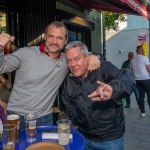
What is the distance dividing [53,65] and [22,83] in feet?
1.20

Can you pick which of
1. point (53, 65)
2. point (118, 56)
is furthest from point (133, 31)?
point (53, 65)

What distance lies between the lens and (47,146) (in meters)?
2.13

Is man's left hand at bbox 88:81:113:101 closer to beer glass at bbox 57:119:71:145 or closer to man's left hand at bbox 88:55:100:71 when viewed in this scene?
beer glass at bbox 57:119:71:145

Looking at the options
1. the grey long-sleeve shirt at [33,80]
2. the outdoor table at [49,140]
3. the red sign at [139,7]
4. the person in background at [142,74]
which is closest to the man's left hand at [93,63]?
the grey long-sleeve shirt at [33,80]

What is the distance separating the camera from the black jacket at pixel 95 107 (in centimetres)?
262

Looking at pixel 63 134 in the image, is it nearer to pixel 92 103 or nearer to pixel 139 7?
pixel 92 103

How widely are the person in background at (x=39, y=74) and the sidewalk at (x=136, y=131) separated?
2646 millimetres

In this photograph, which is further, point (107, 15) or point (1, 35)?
point (107, 15)

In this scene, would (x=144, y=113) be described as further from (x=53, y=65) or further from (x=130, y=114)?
(x=53, y=65)

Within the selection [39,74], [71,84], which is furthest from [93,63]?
[39,74]

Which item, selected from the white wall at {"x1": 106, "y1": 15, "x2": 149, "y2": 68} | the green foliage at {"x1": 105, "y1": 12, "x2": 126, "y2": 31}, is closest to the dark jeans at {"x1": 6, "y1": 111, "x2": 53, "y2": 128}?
the green foliage at {"x1": 105, "y1": 12, "x2": 126, "y2": 31}

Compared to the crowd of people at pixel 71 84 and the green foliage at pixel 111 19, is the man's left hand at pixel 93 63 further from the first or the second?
the green foliage at pixel 111 19

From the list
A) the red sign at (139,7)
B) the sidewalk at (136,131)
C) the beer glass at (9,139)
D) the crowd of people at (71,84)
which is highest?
the red sign at (139,7)

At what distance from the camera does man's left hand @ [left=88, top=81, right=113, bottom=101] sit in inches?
81.7
